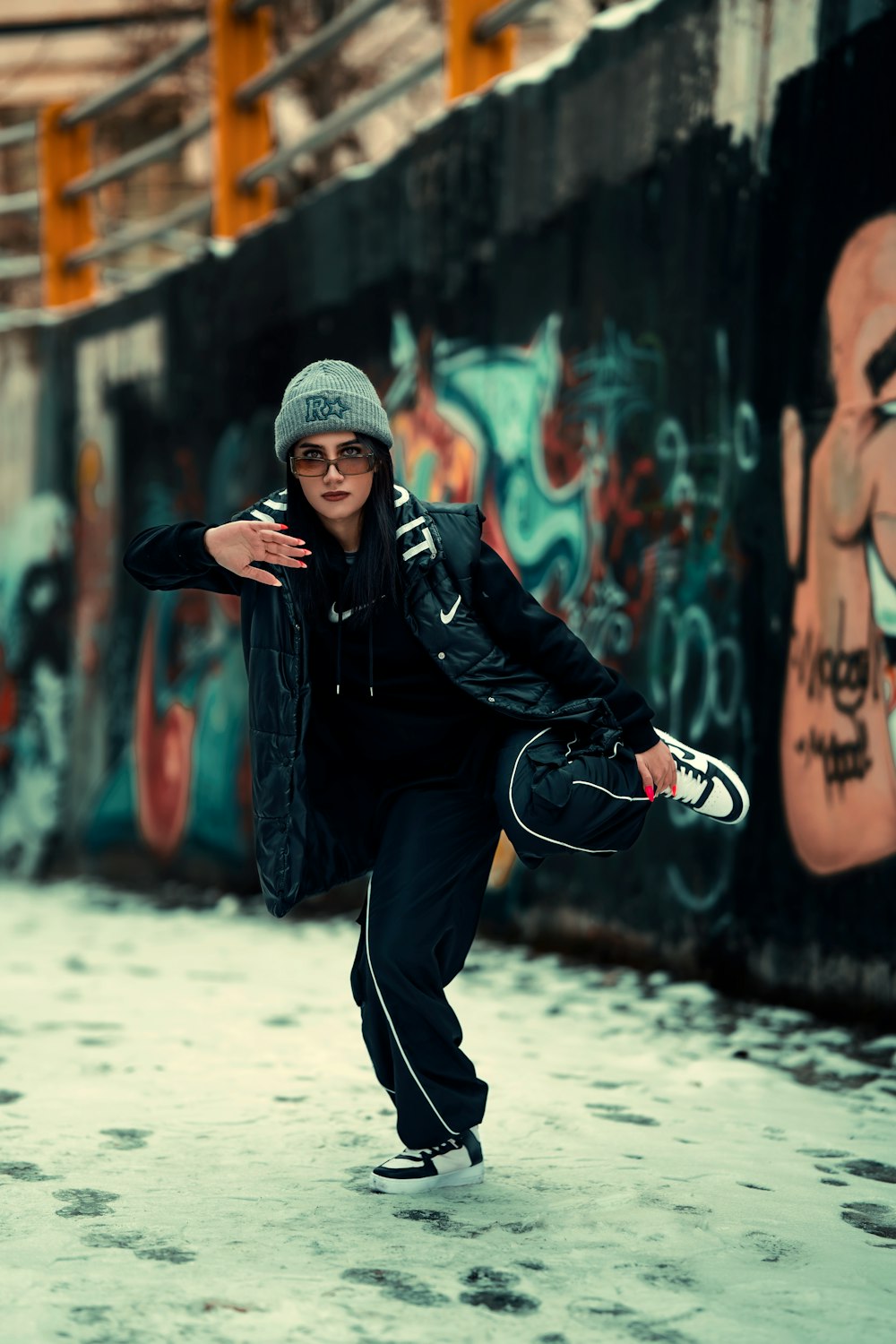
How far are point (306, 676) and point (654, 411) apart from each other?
2957 millimetres

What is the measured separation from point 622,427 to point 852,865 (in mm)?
1993

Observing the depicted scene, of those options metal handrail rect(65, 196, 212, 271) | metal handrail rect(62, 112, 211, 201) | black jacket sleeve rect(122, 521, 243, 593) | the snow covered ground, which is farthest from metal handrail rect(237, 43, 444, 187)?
black jacket sleeve rect(122, 521, 243, 593)

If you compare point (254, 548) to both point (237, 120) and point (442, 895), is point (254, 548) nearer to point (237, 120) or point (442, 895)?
point (442, 895)

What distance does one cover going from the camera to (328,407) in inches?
140

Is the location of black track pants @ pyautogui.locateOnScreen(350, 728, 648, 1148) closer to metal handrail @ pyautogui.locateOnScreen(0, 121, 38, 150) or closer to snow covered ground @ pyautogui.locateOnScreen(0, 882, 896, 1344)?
snow covered ground @ pyautogui.locateOnScreen(0, 882, 896, 1344)

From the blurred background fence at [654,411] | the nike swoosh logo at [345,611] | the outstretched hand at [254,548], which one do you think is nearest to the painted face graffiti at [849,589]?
the blurred background fence at [654,411]

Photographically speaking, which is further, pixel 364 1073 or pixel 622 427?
pixel 622 427

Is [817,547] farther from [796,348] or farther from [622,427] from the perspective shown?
[622,427]

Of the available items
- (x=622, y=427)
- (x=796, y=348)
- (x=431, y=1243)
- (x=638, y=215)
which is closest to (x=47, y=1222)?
(x=431, y=1243)

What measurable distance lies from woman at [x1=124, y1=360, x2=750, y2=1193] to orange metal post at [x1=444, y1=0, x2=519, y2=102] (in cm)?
417

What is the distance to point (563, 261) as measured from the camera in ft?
22.2

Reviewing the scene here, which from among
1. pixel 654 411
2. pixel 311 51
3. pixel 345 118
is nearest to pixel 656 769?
pixel 654 411

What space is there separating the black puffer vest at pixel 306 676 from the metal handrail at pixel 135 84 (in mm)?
6563

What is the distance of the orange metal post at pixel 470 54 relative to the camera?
24.2ft
